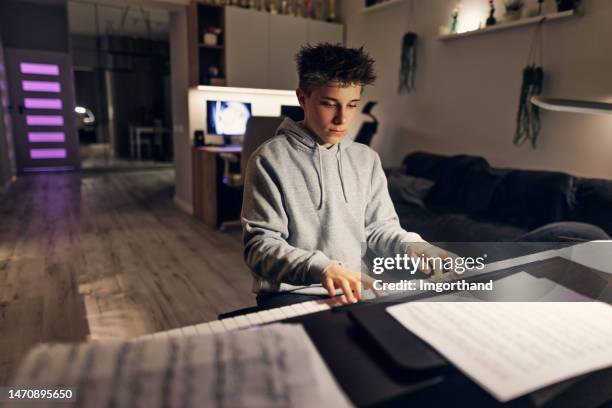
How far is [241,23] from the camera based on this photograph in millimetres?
4574

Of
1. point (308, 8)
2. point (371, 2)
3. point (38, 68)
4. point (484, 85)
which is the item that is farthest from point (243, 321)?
point (38, 68)

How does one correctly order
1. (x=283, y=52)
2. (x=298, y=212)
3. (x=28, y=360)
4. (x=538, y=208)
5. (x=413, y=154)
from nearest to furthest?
(x=28, y=360), (x=298, y=212), (x=538, y=208), (x=413, y=154), (x=283, y=52)

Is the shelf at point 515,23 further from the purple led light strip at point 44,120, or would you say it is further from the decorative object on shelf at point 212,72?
the purple led light strip at point 44,120

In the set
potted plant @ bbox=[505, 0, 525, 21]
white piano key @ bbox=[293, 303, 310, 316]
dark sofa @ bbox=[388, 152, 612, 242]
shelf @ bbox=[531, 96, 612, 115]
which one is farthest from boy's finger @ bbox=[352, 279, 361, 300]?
potted plant @ bbox=[505, 0, 525, 21]

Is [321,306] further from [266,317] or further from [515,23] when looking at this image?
[515,23]

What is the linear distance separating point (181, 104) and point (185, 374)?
4.96 metres

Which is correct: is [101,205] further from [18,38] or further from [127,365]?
[127,365]

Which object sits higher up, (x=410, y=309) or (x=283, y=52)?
(x=283, y=52)

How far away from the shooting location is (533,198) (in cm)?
270

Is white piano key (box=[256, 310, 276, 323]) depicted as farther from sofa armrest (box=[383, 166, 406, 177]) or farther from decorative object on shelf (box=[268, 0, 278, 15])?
decorative object on shelf (box=[268, 0, 278, 15])

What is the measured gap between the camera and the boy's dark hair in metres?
1.09

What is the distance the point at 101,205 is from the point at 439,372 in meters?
5.51

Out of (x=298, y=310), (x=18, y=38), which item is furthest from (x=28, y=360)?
(x=18, y=38)

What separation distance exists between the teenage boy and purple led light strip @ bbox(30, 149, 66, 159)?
26.6 ft
